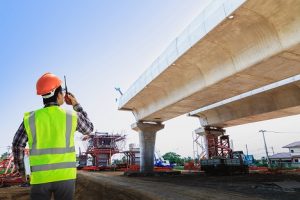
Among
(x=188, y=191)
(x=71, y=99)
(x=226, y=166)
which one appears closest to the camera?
(x=71, y=99)

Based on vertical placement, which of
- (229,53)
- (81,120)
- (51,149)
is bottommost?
(51,149)

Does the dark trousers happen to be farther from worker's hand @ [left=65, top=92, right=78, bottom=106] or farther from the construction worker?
worker's hand @ [left=65, top=92, right=78, bottom=106]

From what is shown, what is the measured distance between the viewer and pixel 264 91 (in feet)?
71.4

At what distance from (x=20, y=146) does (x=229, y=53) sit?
448 inches

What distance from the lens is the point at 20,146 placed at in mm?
3148

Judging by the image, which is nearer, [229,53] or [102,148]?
[229,53]

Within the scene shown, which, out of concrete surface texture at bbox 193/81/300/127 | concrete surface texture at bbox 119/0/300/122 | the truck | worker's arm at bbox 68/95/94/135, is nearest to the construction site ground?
concrete surface texture at bbox 119/0/300/122

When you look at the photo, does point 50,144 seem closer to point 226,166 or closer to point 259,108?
point 259,108

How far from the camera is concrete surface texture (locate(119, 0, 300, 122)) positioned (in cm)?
1009

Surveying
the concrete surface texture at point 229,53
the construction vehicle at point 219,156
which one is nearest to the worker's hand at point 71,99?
the concrete surface texture at point 229,53

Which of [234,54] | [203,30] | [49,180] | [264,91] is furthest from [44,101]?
[264,91]

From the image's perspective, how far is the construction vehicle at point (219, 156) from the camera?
27359 mm

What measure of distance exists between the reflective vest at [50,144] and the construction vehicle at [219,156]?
85.9ft

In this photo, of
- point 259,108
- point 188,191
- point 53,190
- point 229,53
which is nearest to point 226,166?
point 259,108
